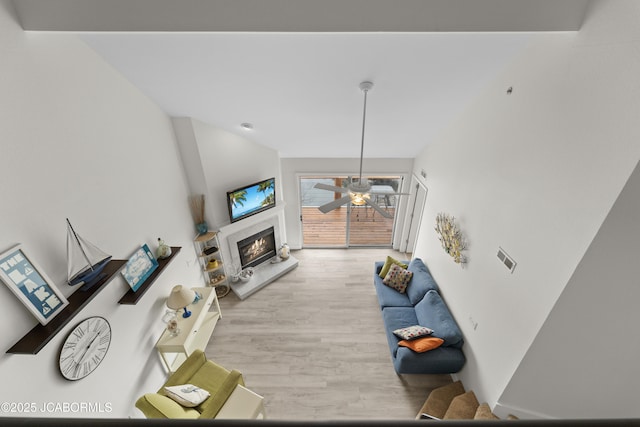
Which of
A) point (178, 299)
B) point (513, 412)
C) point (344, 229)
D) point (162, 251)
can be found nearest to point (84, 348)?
point (178, 299)

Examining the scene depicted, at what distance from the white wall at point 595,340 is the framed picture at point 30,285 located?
3.52 metres

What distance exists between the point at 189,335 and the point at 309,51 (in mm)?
3204

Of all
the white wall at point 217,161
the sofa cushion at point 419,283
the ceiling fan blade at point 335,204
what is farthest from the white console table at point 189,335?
the sofa cushion at point 419,283

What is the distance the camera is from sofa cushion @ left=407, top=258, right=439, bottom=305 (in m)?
3.89

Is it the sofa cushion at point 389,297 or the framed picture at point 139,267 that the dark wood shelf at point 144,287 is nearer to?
the framed picture at point 139,267

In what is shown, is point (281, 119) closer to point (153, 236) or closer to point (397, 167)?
point (153, 236)

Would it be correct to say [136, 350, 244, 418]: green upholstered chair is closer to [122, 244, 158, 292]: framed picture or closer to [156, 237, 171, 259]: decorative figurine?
[122, 244, 158, 292]: framed picture

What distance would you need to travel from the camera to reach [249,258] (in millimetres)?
4895

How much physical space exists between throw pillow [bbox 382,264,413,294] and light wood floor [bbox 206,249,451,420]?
0.48 m

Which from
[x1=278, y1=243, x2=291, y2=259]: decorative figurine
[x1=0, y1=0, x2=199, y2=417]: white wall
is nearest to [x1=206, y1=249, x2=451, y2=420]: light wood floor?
[x1=278, y1=243, x2=291, y2=259]: decorative figurine

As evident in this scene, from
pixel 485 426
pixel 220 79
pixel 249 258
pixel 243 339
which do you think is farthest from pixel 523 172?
pixel 249 258

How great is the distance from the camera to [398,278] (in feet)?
13.9

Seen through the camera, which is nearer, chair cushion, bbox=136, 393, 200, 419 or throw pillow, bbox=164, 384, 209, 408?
chair cushion, bbox=136, 393, 200, 419

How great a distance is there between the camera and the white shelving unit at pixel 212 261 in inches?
160
